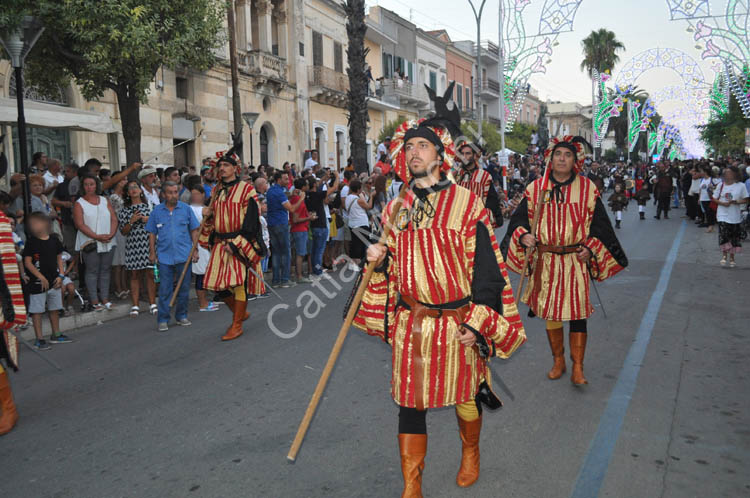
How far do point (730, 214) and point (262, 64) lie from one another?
18.3m

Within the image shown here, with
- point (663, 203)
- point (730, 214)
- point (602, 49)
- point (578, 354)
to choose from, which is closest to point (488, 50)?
point (602, 49)

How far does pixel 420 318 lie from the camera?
3350 mm

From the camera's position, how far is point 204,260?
9.74m

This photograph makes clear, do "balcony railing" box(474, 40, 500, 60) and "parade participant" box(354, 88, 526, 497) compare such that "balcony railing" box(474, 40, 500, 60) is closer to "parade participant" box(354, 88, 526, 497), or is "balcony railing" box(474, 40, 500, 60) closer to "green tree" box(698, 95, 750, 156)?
"green tree" box(698, 95, 750, 156)

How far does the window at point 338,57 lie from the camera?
3197 centimetres

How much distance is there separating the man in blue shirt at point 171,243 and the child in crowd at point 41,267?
1091 millimetres

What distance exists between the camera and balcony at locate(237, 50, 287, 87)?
25031 millimetres

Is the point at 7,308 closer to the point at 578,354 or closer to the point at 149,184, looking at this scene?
the point at 578,354

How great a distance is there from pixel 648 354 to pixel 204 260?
20.0ft

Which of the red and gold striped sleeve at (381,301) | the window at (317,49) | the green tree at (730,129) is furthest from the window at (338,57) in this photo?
the red and gold striped sleeve at (381,301)

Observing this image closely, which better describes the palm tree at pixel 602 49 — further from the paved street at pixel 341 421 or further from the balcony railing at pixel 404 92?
the paved street at pixel 341 421

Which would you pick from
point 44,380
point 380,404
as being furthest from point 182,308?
point 380,404

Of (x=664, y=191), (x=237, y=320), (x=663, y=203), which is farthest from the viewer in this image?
(x=663, y=203)

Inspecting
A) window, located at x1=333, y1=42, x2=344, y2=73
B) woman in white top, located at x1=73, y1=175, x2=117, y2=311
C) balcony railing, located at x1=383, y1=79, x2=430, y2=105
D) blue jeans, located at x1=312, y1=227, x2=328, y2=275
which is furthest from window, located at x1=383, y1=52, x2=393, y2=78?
woman in white top, located at x1=73, y1=175, x2=117, y2=311
